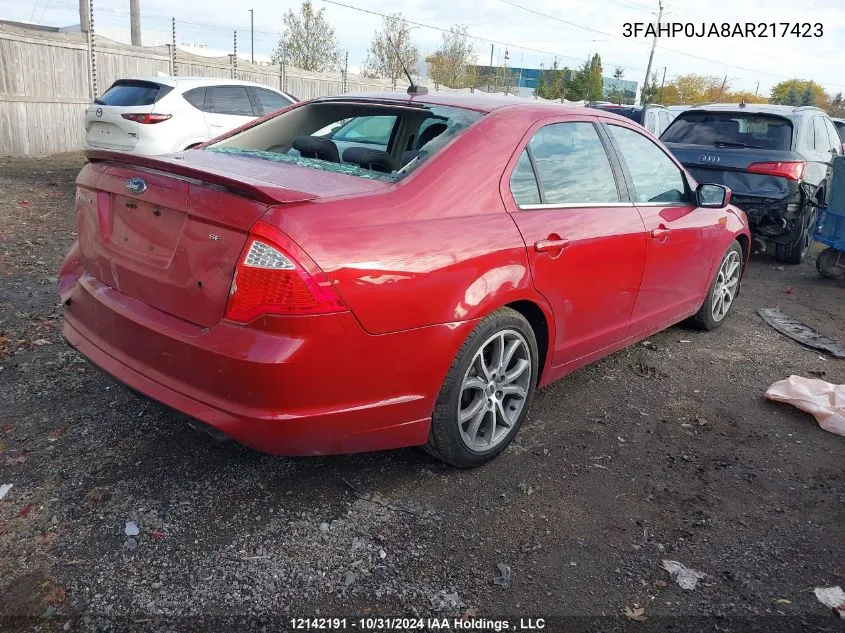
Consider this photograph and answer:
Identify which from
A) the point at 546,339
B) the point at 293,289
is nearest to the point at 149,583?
the point at 293,289

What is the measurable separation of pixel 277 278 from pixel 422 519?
3.88 feet

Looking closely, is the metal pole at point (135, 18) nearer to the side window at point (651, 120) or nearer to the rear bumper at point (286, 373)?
the side window at point (651, 120)

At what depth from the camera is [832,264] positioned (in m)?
7.67

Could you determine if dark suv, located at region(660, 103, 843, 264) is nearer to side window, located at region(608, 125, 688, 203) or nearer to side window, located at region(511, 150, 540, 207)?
side window, located at region(608, 125, 688, 203)

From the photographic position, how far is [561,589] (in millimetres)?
2482

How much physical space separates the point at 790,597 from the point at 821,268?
6325 millimetres

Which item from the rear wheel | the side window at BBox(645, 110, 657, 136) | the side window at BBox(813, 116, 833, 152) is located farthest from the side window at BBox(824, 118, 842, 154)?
the side window at BBox(645, 110, 657, 136)

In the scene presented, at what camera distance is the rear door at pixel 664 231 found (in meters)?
4.11

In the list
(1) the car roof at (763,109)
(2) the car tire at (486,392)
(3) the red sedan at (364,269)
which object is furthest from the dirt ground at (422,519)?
(1) the car roof at (763,109)

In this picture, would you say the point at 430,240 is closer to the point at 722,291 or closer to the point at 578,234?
the point at 578,234

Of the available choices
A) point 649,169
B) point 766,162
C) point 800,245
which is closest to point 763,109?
point 766,162

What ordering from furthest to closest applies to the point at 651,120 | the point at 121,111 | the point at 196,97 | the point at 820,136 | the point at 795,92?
the point at 795,92 < the point at 651,120 < the point at 196,97 < the point at 121,111 < the point at 820,136

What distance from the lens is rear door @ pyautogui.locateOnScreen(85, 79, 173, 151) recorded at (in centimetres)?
949

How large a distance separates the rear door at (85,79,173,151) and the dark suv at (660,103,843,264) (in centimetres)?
695
